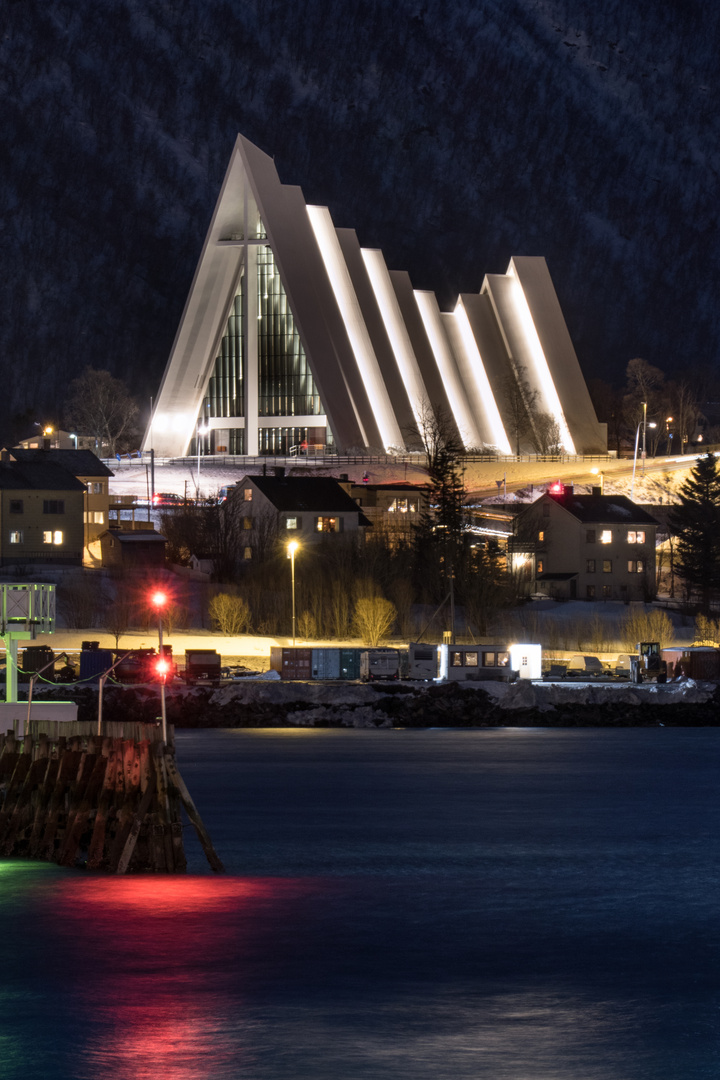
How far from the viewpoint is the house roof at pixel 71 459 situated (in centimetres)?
5241

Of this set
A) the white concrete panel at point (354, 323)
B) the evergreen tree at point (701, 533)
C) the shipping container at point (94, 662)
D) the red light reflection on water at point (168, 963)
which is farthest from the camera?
the white concrete panel at point (354, 323)

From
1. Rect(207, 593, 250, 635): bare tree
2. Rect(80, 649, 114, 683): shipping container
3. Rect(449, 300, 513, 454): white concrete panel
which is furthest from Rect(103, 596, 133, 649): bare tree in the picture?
Rect(449, 300, 513, 454): white concrete panel

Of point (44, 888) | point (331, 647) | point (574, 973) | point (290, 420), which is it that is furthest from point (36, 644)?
point (290, 420)

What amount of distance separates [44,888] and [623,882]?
19.7 feet

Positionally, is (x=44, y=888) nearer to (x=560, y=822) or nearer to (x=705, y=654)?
(x=560, y=822)

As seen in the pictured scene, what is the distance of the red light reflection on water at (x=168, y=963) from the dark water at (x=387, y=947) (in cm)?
3

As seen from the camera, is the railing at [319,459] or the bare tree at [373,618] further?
the railing at [319,459]

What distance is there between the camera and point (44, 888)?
47.0 feet

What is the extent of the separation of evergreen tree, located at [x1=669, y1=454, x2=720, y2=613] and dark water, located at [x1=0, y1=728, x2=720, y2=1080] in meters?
29.8

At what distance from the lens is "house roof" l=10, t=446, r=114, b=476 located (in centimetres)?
5241

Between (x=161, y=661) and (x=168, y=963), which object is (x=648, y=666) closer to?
(x=161, y=661)

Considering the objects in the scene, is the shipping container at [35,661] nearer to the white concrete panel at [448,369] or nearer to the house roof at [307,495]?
the house roof at [307,495]

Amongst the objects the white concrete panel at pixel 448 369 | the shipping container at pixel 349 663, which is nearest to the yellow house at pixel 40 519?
the shipping container at pixel 349 663

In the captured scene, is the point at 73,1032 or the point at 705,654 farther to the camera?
the point at 705,654
